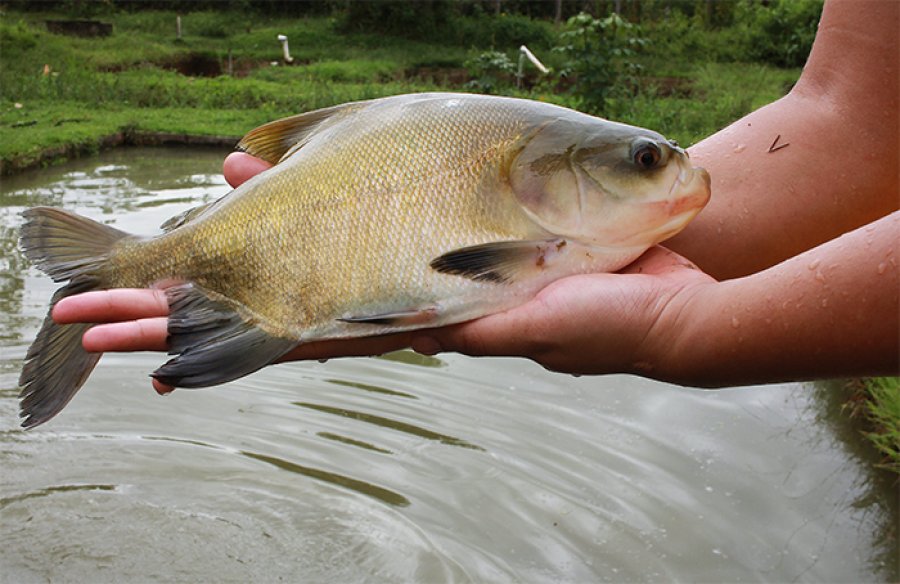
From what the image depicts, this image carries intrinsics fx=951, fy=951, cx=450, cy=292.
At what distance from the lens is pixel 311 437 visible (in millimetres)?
5289

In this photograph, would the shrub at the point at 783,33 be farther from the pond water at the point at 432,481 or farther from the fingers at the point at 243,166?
the fingers at the point at 243,166

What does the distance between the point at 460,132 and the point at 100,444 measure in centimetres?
372

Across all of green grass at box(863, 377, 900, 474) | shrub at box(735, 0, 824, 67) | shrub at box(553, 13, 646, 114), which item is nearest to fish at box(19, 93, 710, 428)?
green grass at box(863, 377, 900, 474)

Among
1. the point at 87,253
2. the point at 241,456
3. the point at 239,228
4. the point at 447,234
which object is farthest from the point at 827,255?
the point at 241,456

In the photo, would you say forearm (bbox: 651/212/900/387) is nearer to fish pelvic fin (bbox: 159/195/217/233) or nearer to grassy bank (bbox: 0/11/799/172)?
fish pelvic fin (bbox: 159/195/217/233)

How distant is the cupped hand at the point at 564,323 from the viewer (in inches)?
75.9

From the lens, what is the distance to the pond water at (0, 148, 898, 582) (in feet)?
13.7

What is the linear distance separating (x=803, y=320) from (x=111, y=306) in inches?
59.9

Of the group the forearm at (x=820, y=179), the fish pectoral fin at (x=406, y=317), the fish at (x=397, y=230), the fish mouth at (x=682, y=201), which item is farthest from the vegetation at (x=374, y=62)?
the fish pectoral fin at (x=406, y=317)

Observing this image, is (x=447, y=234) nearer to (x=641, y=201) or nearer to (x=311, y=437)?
(x=641, y=201)

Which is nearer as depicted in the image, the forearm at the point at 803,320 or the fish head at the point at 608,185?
the forearm at the point at 803,320

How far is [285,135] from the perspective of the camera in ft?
7.84

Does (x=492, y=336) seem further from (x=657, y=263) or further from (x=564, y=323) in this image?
(x=657, y=263)

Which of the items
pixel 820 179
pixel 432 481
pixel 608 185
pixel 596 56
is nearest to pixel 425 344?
pixel 608 185
